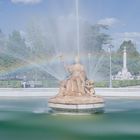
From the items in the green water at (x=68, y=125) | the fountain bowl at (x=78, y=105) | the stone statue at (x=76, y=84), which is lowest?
the green water at (x=68, y=125)

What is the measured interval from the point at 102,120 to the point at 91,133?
3.83 m

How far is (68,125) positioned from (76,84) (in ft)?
15.9

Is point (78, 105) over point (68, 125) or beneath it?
over

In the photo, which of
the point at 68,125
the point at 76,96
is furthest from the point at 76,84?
the point at 68,125

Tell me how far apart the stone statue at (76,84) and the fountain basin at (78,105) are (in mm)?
547

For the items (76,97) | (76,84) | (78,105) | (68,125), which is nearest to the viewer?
(68,125)

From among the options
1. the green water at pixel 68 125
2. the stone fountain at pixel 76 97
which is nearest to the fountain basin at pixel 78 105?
the stone fountain at pixel 76 97

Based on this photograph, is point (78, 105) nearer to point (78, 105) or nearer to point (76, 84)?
point (78, 105)

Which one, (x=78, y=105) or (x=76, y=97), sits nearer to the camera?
(x=78, y=105)

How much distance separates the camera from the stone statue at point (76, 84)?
2333 centimetres

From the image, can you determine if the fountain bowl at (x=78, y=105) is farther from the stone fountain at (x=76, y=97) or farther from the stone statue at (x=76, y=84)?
the stone statue at (x=76, y=84)

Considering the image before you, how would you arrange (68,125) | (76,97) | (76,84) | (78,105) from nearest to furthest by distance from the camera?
(68,125) → (78,105) → (76,97) → (76,84)

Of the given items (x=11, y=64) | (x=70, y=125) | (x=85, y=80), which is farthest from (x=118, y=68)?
(x=70, y=125)

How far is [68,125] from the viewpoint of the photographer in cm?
1898
